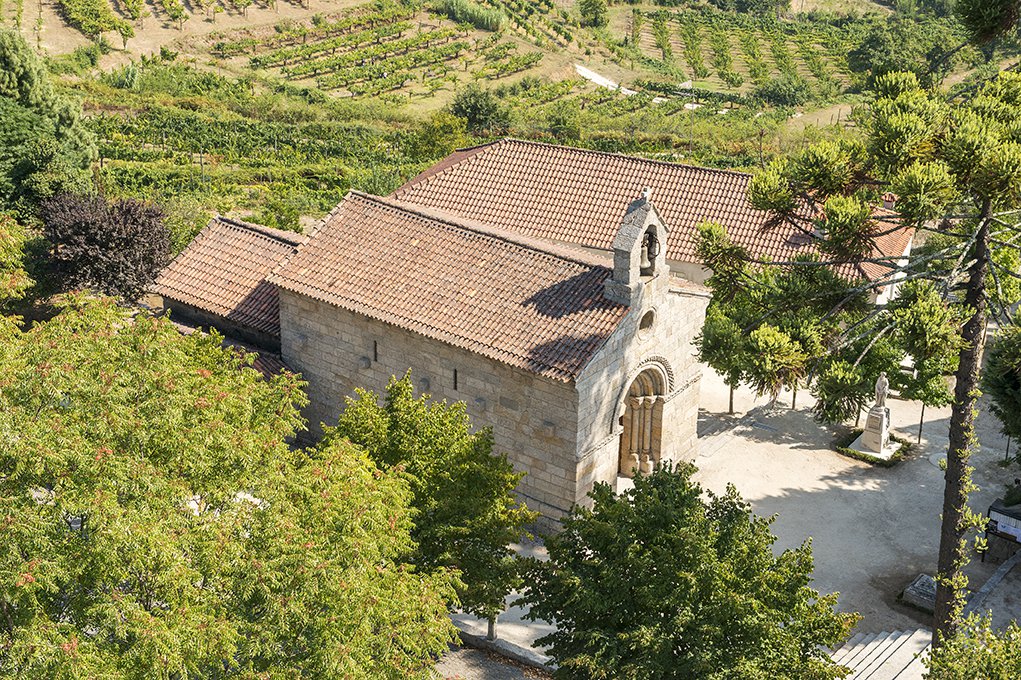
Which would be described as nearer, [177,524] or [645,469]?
[177,524]

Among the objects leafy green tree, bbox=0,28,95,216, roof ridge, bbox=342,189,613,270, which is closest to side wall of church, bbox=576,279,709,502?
A: roof ridge, bbox=342,189,613,270

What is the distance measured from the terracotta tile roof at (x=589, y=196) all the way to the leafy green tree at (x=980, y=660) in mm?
21938

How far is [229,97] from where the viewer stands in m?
81.9

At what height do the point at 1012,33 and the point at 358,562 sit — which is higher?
the point at 1012,33

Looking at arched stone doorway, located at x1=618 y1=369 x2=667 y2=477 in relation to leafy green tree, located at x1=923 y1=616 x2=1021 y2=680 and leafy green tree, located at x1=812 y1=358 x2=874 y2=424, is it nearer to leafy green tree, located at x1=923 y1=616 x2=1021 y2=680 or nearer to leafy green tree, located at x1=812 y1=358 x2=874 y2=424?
leafy green tree, located at x1=812 y1=358 x2=874 y2=424

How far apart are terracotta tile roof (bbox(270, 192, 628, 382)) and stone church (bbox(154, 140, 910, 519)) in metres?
0.04

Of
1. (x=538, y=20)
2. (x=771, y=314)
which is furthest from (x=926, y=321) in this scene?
(x=538, y=20)

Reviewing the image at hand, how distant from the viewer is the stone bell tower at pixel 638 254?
27453 millimetres

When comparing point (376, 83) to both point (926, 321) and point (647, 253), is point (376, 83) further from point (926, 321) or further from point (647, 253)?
point (926, 321)

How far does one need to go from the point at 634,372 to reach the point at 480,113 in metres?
48.3

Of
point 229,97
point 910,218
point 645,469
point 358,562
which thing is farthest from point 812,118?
point 358,562

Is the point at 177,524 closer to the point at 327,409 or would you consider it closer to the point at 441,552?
the point at 441,552

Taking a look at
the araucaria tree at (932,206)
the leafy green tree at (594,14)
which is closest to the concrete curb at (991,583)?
the araucaria tree at (932,206)

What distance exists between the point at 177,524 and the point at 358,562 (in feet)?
9.21
